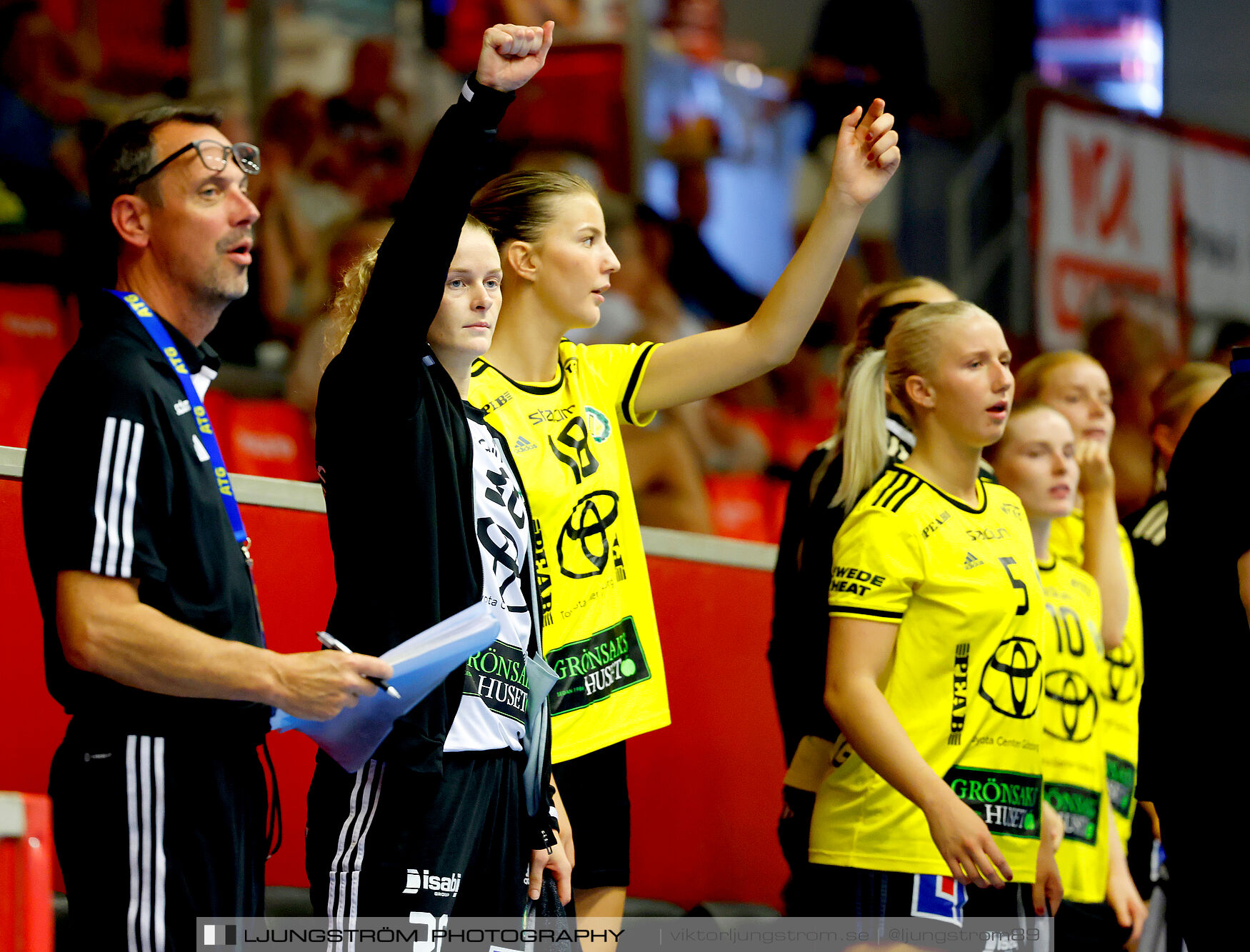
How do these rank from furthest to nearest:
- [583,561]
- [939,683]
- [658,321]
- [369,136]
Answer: [658,321] < [369,136] < [939,683] < [583,561]

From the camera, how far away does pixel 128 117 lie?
7.50 feet

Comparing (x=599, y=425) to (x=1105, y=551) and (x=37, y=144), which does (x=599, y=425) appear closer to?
(x=1105, y=551)

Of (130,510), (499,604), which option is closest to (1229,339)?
(499,604)

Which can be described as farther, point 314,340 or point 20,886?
point 314,340

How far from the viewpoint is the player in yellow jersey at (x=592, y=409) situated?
8.87 ft

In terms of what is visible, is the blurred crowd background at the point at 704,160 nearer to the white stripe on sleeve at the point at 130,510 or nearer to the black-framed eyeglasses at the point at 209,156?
the black-framed eyeglasses at the point at 209,156

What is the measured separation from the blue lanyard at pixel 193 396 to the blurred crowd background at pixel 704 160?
1.94 meters

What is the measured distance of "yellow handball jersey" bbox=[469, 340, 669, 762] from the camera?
8.81 ft

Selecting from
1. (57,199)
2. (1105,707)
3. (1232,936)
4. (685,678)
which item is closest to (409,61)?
(57,199)

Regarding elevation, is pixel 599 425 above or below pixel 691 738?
above

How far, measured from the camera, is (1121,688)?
147 inches

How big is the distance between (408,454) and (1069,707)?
1872mm


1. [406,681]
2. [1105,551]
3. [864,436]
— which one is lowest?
[406,681]

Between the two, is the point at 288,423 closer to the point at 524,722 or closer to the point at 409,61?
the point at 409,61
